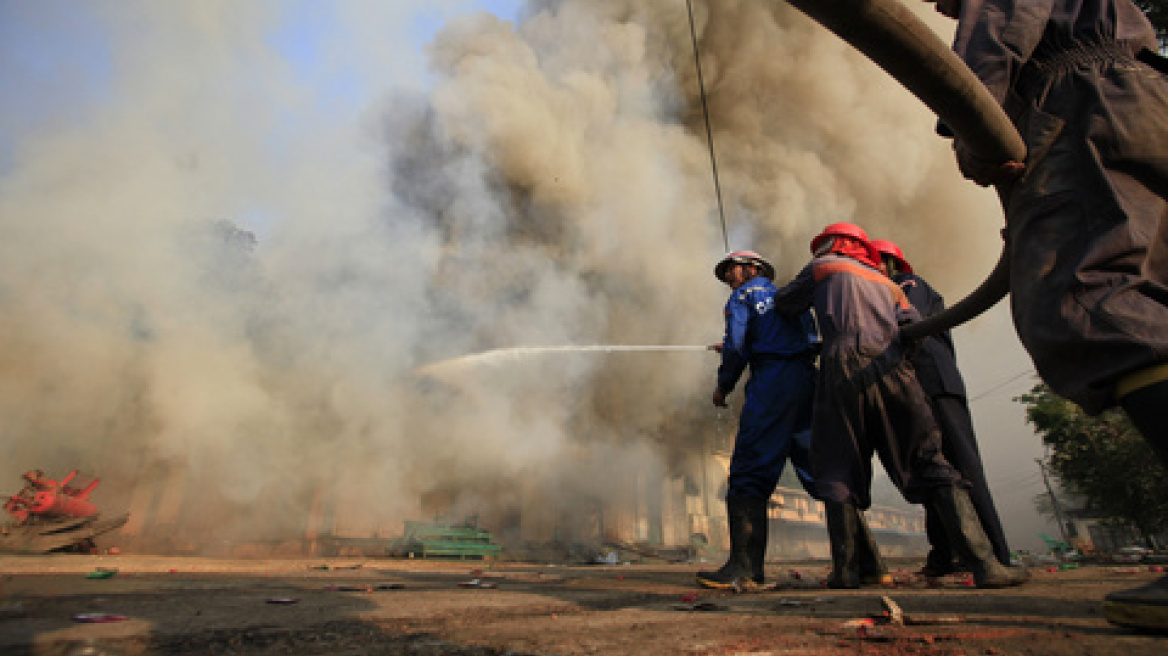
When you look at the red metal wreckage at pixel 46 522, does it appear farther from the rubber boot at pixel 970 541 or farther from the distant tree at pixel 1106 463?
the distant tree at pixel 1106 463

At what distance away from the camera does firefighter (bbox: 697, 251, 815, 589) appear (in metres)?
2.29

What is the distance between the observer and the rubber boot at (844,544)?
2.06 metres

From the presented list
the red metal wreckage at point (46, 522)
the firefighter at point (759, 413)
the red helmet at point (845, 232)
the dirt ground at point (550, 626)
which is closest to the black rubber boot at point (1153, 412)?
the dirt ground at point (550, 626)

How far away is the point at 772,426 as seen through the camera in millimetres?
2434

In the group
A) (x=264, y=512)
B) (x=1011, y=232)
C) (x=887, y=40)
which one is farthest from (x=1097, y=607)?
(x=264, y=512)

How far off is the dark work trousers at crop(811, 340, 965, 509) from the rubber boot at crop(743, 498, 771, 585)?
0.36m

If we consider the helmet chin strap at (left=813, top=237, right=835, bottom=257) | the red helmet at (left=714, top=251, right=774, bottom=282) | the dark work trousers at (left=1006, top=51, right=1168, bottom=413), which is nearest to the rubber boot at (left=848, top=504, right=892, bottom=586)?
the helmet chin strap at (left=813, top=237, right=835, bottom=257)

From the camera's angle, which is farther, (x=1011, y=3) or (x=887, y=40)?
(x=1011, y=3)

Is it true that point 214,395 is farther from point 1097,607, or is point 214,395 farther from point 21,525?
point 1097,607


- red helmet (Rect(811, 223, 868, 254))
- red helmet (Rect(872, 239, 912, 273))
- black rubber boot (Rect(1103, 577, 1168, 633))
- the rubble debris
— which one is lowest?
the rubble debris

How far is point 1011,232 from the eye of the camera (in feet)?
3.91

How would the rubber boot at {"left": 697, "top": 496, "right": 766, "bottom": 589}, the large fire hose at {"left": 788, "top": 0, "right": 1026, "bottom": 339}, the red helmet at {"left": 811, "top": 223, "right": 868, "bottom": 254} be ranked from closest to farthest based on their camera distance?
the large fire hose at {"left": 788, "top": 0, "right": 1026, "bottom": 339} < the rubber boot at {"left": 697, "top": 496, "right": 766, "bottom": 589} < the red helmet at {"left": 811, "top": 223, "right": 868, "bottom": 254}

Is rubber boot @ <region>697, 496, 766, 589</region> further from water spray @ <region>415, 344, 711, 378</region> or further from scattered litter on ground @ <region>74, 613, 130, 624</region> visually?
water spray @ <region>415, 344, 711, 378</region>

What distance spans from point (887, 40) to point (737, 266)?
2327mm
